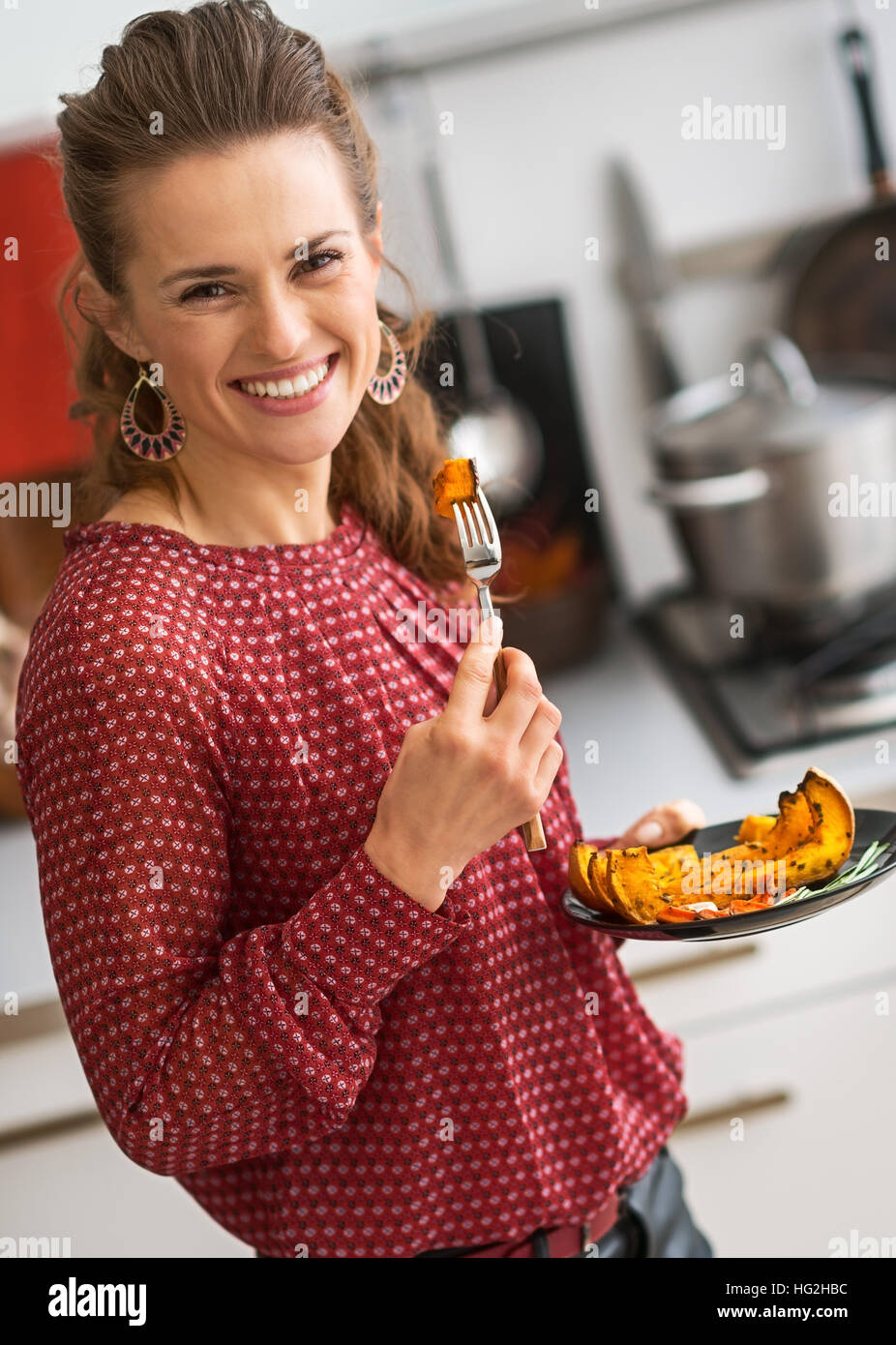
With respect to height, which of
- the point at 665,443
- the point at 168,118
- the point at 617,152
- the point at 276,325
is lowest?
the point at 276,325

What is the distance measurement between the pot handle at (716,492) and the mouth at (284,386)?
0.86m

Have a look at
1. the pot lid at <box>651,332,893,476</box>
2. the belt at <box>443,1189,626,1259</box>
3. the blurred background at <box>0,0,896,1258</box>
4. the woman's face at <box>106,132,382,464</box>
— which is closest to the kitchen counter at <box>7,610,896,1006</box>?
the blurred background at <box>0,0,896,1258</box>

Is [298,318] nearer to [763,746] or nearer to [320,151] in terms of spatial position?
[320,151]

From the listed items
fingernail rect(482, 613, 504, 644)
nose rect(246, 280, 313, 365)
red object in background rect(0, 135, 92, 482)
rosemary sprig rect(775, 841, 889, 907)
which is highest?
red object in background rect(0, 135, 92, 482)

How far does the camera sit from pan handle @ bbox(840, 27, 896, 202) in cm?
180

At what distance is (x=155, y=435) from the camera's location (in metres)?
0.81

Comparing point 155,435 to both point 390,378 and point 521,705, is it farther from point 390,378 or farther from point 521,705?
point 521,705

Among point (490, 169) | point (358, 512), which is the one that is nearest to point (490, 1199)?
point (358, 512)

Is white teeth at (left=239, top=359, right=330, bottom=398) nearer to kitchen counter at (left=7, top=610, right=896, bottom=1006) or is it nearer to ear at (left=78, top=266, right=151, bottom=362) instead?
ear at (left=78, top=266, right=151, bottom=362)

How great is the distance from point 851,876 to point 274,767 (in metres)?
0.36

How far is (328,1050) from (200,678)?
0.67ft

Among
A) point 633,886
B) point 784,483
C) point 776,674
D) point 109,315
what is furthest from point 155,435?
point 776,674

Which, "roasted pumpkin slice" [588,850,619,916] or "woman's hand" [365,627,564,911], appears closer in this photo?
"woman's hand" [365,627,564,911]

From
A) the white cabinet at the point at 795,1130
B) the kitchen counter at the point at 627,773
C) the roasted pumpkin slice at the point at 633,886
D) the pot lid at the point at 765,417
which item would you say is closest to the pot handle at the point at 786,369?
the pot lid at the point at 765,417
